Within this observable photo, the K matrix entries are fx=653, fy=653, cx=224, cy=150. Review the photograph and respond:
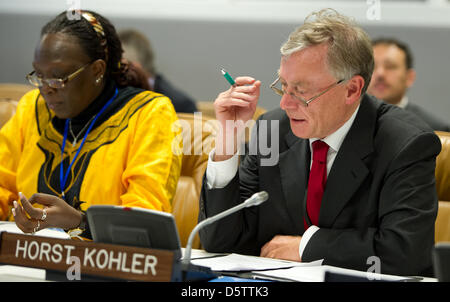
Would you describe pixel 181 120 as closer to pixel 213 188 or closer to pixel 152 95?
pixel 152 95

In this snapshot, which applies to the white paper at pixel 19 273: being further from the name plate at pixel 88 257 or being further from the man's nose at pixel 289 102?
the man's nose at pixel 289 102

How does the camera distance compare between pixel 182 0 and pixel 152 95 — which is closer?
pixel 152 95

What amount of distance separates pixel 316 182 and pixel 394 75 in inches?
114

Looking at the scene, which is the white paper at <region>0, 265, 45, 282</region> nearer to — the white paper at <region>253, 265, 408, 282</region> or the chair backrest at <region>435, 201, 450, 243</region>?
the white paper at <region>253, 265, 408, 282</region>

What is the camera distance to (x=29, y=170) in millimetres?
2422

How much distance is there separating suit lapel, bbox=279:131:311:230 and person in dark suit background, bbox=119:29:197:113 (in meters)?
2.52

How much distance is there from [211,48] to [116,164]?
2.70 m

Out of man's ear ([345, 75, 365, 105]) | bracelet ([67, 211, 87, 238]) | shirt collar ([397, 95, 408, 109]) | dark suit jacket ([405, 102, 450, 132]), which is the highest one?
man's ear ([345, 75, 365, 105])

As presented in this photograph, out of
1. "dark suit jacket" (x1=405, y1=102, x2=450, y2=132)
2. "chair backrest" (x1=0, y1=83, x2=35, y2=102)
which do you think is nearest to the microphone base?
"chair backrest" (x1=0, y1=83, x2=35, y2=102)

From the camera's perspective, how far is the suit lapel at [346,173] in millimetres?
1928

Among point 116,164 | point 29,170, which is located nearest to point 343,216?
point 116,164

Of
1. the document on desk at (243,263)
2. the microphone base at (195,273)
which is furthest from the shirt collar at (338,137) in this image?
the microphone base at (195,273)

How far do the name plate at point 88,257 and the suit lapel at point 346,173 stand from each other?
0.75 metres

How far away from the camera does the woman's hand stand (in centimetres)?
185
